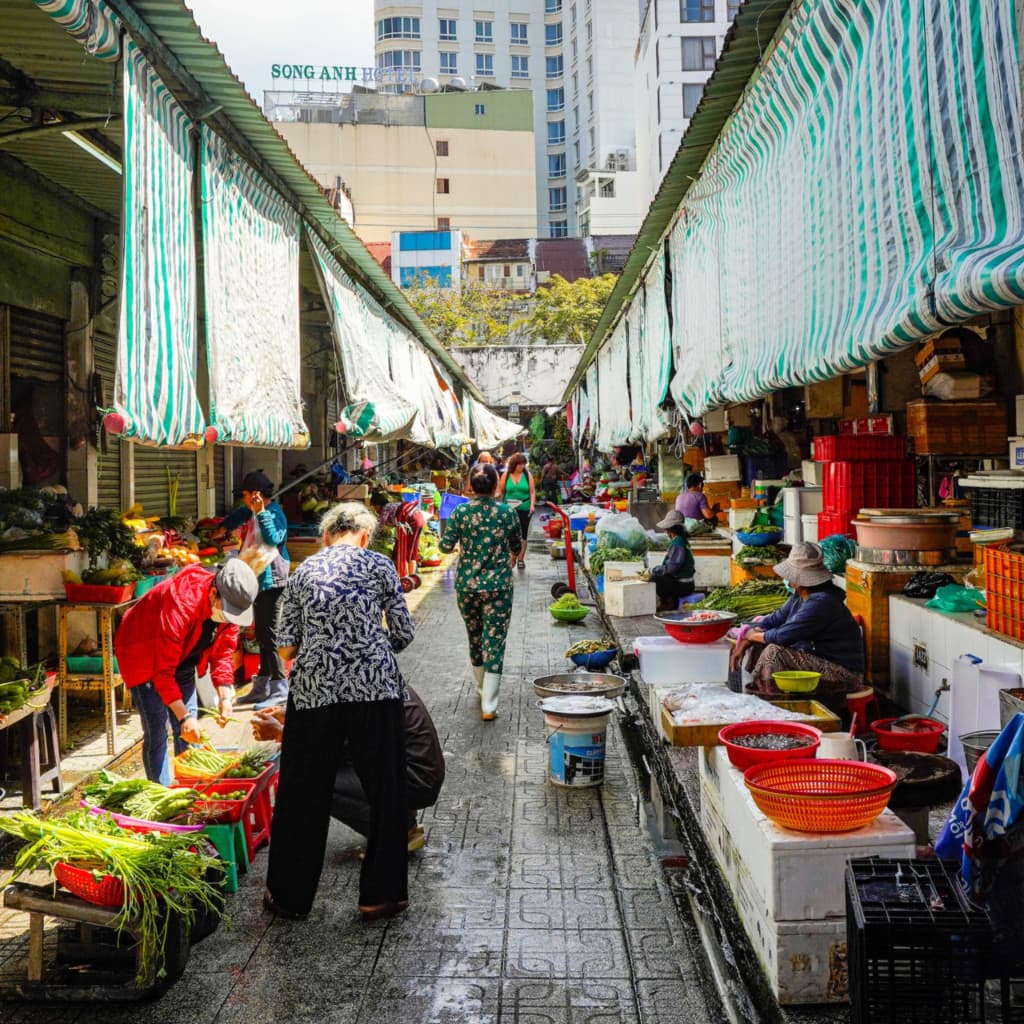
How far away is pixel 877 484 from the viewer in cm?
770

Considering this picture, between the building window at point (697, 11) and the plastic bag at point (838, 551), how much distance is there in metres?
44.7

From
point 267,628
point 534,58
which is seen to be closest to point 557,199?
point 534,58

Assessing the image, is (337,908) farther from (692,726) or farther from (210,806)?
(692,726)

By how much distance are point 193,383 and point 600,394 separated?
14.4m

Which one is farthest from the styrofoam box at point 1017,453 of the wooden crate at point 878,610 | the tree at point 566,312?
the tree at point 566,312

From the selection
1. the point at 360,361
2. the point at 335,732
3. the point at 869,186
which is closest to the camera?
the point at 869,186

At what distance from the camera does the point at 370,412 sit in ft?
28.7

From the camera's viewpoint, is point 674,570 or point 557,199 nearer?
point 674,570

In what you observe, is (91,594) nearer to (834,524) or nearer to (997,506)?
(834,524)

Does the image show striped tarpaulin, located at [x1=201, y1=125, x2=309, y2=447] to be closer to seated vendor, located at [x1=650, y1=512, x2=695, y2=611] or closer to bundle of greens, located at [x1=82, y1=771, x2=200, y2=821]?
bundle of greens, located at [x1=82, y1=771, x2=200, y2=821]

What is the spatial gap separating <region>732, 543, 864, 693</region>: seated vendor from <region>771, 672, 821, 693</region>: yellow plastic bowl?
1.53 feet

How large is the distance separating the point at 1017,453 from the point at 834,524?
6.90ft

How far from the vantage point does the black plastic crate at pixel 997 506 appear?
6.01 meters

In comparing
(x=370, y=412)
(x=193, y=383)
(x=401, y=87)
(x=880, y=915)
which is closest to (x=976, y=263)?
(x=880, y=915)
